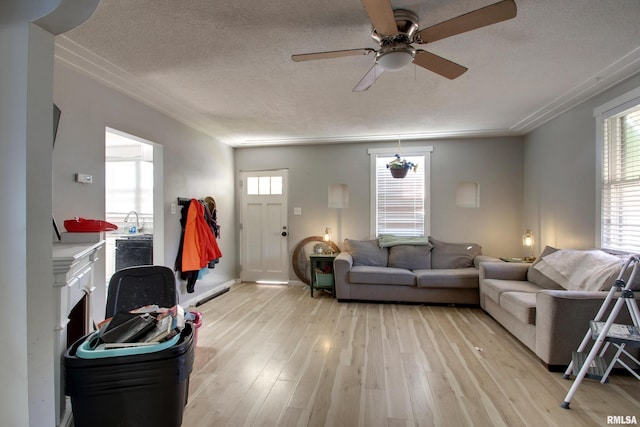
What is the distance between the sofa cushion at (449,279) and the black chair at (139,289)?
2954mm

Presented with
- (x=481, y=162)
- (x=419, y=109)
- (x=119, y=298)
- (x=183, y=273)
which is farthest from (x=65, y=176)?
(x=481, y=162)

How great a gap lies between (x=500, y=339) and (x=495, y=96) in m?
2.46

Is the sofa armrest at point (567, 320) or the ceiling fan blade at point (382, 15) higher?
the ceiling fan blade at point (382, 15)

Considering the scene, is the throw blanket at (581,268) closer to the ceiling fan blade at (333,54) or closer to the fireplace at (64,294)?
the ceiling fan blade at (333,54)

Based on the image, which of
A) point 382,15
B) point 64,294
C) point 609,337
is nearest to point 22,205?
point 64,294

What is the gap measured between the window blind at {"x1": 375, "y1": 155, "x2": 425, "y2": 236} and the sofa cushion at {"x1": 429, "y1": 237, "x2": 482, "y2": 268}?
0.43 metres

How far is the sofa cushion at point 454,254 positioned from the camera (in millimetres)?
4184

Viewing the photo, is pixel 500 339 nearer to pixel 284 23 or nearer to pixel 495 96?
pixel 495 96

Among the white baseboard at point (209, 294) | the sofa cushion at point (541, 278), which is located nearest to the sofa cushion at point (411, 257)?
the sofa cushion at point (541, 278)

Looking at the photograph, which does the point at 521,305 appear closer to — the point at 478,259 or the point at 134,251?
the point at 478,259

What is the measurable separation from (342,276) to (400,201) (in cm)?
164

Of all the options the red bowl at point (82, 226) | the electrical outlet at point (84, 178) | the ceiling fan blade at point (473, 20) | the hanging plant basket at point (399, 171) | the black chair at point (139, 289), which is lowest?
the black chair at point (139, 289)

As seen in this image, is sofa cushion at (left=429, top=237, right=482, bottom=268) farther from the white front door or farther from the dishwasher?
the dishwasher

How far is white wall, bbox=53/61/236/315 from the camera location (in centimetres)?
224
